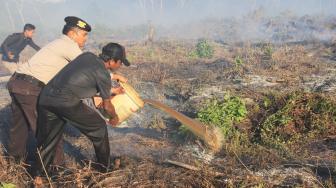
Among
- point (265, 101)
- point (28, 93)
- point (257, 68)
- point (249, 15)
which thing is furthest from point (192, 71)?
point (249, 15)

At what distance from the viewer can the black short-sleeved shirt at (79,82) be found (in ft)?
12.8

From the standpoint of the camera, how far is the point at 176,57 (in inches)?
534

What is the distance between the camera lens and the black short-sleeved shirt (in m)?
3.90

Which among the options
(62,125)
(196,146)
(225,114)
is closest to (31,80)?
(62,125)

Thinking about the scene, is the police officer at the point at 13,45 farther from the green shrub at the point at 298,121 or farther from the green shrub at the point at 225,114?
the green shrub at the point at 298,121

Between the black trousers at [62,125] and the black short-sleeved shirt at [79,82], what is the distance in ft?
0.30

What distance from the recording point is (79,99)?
404 centimetres

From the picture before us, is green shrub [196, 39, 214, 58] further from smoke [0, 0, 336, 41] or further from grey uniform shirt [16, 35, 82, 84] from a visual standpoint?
grey uniform shirt [16, 35, 82, 84]

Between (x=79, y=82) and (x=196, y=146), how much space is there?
194cm

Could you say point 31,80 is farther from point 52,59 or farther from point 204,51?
point 204,51

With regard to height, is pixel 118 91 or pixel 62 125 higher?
pixel 118 91

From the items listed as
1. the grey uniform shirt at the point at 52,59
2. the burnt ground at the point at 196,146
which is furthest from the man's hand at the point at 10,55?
the grey uniform shirt at the point at 52,59

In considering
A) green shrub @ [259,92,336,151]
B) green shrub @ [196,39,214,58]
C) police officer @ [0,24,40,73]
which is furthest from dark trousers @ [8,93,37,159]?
green shrub @ [196,39,214,58]

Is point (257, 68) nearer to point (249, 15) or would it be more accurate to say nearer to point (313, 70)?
point (313, 70)
